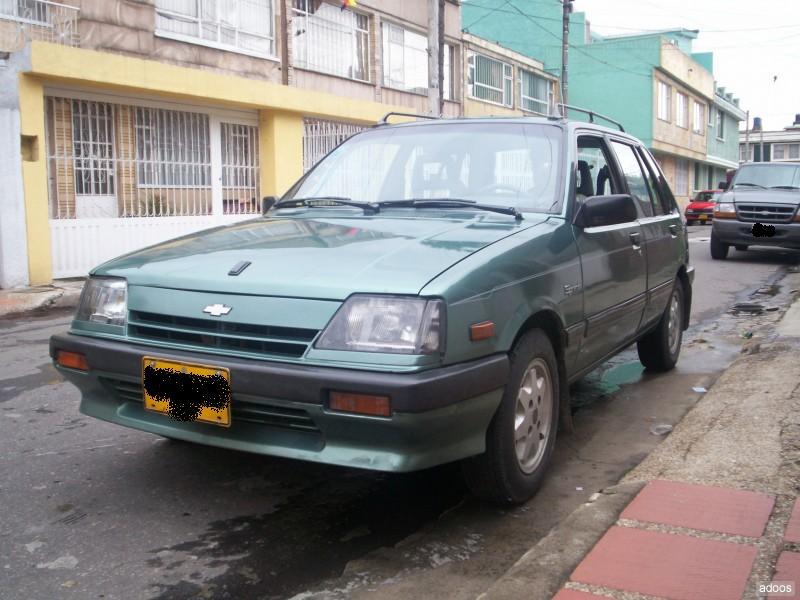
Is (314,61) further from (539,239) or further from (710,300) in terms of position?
(539,239)

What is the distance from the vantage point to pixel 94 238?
40.5 ft

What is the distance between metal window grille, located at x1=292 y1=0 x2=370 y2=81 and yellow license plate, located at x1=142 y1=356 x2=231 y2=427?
14.8m

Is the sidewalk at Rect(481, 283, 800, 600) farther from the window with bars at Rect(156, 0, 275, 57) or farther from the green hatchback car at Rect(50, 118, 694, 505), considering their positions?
the window with bars at Rect(156, 0, 275, 57)

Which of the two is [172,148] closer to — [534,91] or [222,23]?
[222,23]

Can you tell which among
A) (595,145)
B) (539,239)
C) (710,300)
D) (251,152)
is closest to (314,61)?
(251,152)

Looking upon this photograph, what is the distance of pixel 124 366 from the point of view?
3098mm

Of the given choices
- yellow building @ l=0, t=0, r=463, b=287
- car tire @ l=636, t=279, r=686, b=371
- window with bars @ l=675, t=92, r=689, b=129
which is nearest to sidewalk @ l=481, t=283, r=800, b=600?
car tire @ l=636, t=279, r=686, b=371

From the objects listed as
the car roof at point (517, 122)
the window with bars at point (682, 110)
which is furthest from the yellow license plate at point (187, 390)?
the window with bars at point (682, 110)

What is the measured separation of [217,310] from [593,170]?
2.45 meters

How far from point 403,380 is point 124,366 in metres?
1.15

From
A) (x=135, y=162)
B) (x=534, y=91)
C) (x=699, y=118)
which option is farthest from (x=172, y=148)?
(x=699, y=118)

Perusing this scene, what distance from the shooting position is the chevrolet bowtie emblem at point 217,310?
9.70 feet

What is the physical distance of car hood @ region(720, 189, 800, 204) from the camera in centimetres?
1399

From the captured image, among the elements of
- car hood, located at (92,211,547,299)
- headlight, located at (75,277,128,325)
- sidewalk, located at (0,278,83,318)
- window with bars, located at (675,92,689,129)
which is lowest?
sidewalk, located at (0,278,83,318)
